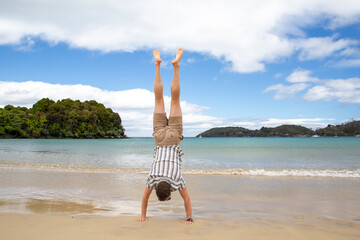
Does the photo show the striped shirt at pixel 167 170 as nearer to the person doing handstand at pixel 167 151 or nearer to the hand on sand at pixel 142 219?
the person doing handstand at pixel 167 151

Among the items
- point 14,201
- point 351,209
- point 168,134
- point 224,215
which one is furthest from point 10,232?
point 351,209

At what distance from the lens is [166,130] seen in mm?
5012

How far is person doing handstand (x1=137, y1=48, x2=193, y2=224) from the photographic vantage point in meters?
4.58

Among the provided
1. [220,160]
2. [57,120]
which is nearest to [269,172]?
[220,160]

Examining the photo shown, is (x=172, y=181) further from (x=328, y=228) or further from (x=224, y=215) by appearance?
(x=328, y=228)

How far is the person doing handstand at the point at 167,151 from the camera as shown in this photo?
458cm

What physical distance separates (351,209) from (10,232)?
696 centimetres

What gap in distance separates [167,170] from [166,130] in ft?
2.59

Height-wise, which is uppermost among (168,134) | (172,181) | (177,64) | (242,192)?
(177,64)

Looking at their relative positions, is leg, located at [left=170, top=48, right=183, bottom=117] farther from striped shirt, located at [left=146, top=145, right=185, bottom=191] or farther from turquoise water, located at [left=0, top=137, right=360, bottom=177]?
turquoise water, located at [left=0, top=137, right=360, bottom=177]

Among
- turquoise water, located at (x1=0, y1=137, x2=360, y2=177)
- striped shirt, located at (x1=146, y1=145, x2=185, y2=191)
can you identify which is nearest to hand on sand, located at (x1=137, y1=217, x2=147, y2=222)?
striped shirt, located at (x1=146, y1=145, x2=185, y2=191)

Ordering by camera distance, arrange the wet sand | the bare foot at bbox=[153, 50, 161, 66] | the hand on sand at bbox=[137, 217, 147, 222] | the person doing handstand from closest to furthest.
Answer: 1. the wet sand
2. the person doing handstand
3. the hand on sand at bbox=[137, 217, 147, 222]
4. the bare foot at bbox=[153, 50, 161, 66]

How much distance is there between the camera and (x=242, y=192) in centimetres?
813

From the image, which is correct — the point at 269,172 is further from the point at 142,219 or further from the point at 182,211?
the point at 142,219
